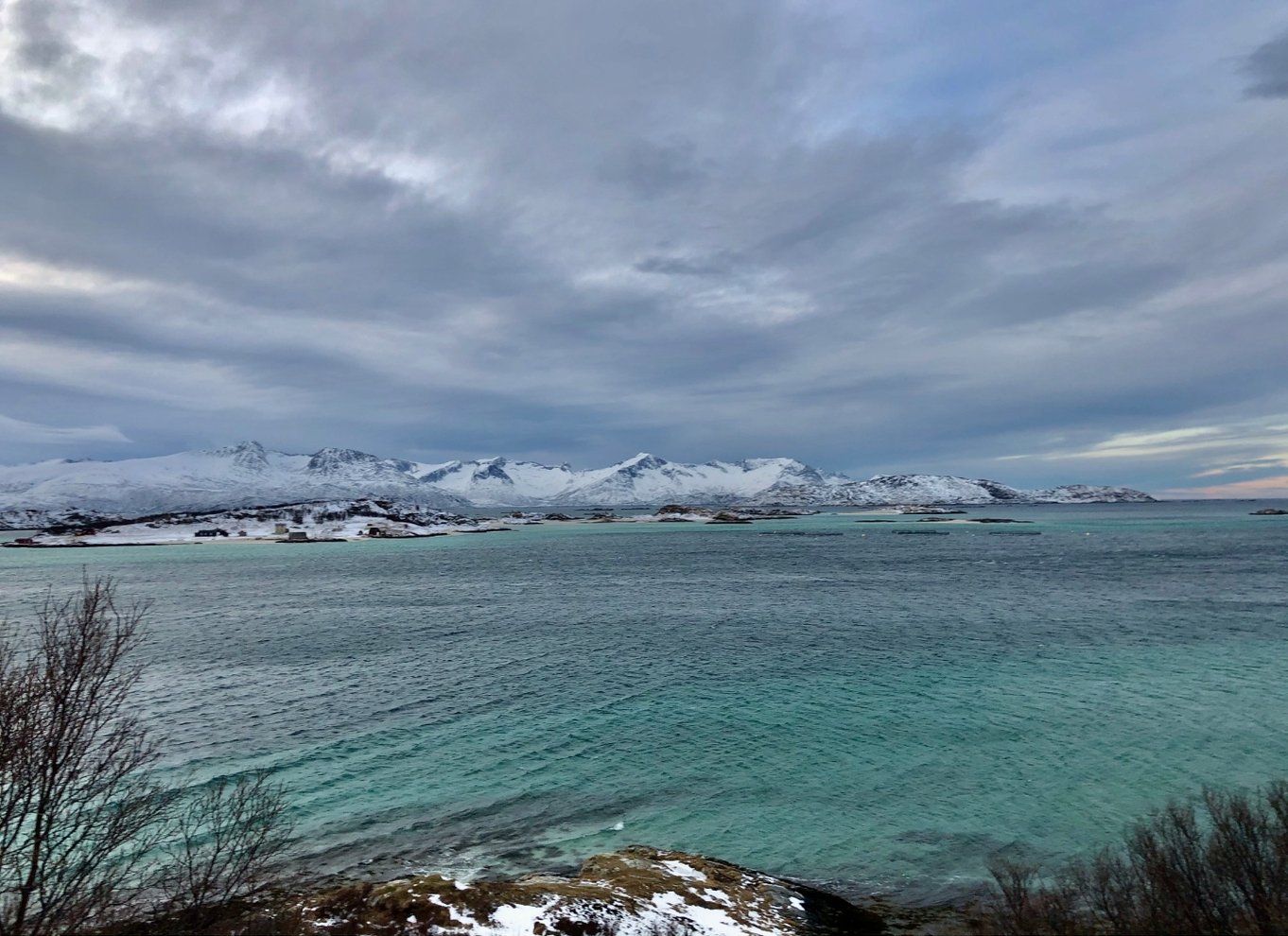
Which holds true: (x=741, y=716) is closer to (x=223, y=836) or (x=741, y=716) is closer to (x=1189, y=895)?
(x=1189, y=895)

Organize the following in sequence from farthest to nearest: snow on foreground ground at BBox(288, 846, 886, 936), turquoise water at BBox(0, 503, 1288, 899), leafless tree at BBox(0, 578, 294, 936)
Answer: turquoise water at BBox(0, 503, 1288, 899), snow on foreground ground at BBox(288, 846, 886, 936), leafless tree at BBox(0, 578, 294, 936)

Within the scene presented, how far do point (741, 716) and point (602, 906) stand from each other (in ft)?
70.7

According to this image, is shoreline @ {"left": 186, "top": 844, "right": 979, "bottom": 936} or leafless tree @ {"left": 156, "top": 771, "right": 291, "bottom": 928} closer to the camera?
shoreline @ {"left": 186, "top": 844, "right": 979, "bottom": 936}

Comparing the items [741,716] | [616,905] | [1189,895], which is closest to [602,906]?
[616,905]

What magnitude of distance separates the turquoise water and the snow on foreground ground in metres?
2.92

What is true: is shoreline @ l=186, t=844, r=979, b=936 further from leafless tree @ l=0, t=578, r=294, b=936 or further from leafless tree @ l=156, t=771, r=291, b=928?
leafless tree @ l=0, t=578, r=294, b=936

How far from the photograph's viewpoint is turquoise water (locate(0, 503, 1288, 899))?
23219 millimetres

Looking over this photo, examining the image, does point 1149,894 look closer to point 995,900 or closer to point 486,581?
point 995,900

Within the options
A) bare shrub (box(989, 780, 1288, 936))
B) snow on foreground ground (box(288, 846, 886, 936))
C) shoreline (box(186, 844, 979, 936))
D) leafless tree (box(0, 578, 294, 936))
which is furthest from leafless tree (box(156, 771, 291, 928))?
bare shrub (box(989, 780, 1288, 936))

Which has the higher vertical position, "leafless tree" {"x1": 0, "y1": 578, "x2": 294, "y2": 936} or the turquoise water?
"leafless tree" {"x1": 0, "y1": 578, "x2": 294, "y2": 936}

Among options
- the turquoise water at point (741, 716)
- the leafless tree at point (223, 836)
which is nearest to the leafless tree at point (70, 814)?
the leafless tree at point (223, 836)

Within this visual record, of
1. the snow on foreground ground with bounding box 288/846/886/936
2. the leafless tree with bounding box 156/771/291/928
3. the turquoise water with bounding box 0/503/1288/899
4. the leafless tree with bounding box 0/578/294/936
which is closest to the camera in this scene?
the leafless tree with bounding box 0/578/294/936

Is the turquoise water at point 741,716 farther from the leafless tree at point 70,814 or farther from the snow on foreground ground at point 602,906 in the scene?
the leafless tree at point 70,814

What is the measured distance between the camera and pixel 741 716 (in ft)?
118
